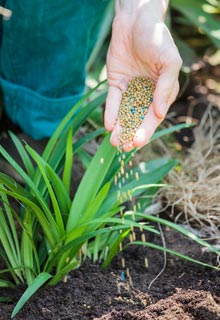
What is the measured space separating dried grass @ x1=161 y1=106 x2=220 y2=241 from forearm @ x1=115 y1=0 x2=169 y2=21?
1.59 feet

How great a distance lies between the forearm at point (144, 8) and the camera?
4.83 feet

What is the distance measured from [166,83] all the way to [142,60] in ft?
0.46

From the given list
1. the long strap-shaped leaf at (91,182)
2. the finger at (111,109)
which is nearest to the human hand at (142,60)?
the finger at (111,109)

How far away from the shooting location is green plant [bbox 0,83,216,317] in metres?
1.41

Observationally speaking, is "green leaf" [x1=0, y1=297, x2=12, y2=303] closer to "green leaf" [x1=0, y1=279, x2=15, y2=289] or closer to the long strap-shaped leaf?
"green leaf" [x1=0, y1=279, x2=15, y2=289]

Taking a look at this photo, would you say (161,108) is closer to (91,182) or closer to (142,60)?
(142,60)

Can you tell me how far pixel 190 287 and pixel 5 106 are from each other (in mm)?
766

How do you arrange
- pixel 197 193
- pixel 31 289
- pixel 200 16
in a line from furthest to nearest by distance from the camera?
pixel 200 16 < pixel 197 193 < pixel 31 289

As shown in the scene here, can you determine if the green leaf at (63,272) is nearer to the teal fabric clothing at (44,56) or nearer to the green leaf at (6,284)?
the green leaf at (6,284)

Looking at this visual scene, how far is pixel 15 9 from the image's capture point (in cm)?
167

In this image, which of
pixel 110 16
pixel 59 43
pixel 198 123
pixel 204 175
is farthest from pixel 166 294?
pixel 110 16

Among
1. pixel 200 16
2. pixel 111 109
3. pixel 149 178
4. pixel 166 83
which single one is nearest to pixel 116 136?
pixel 111 109

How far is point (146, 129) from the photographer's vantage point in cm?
141

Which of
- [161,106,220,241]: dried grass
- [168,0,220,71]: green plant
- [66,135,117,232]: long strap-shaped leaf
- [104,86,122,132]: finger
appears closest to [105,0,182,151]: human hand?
[104,86,122,132]: finger
